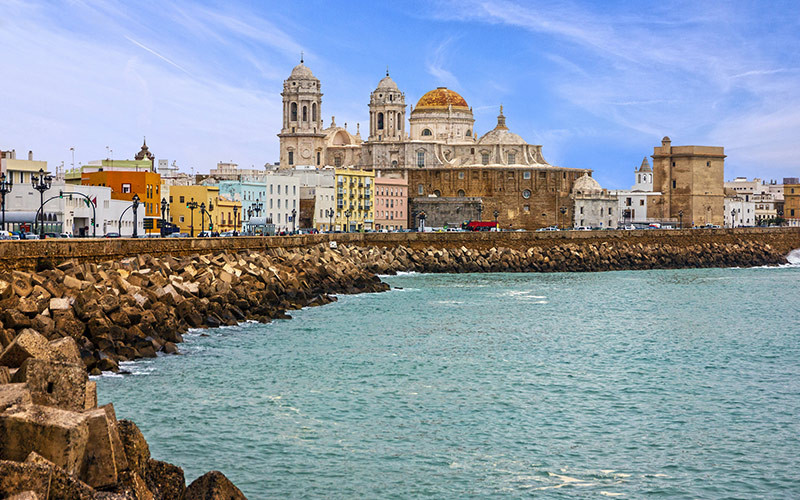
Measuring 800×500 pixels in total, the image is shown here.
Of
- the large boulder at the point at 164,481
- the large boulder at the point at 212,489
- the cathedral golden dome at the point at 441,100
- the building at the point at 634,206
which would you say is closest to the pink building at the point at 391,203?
the cathedral golden dome at the point at 441,100

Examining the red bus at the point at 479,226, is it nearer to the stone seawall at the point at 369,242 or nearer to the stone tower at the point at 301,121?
the stone seawall at the point at 369,242

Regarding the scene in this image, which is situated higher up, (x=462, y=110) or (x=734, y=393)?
(x=462, y=110)

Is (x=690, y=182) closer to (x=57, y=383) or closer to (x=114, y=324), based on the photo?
(x=114, y=324)

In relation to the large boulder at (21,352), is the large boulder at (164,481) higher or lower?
lower

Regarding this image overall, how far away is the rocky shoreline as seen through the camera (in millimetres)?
8281

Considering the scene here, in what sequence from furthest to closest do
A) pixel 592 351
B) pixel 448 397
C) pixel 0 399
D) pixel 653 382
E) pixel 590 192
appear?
pixel 590 192 < pixel 592 351 < pixel 653 382 < pixel 448 397 < pixel 0 399

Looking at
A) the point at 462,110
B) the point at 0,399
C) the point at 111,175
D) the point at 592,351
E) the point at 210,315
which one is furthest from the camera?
the point at 462,110

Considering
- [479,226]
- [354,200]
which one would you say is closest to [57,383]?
[479,226]

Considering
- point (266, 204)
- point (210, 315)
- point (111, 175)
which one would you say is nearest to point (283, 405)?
point (210, 315)

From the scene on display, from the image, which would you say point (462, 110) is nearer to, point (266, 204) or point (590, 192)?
point (590, 192)

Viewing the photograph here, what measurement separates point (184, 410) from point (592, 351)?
41.0 ft

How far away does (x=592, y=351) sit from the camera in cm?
2553

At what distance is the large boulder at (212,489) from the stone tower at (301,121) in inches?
3260

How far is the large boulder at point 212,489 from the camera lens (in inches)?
377
